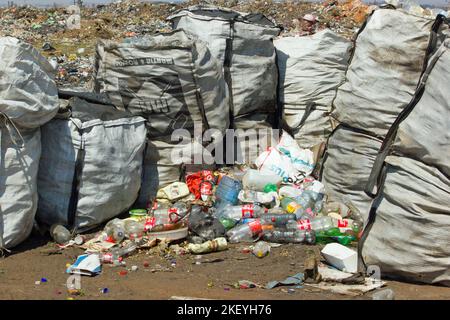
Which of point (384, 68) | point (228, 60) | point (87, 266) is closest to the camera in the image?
point (87, 266)

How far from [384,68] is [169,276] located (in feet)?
6.59

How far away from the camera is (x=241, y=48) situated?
5.04 m

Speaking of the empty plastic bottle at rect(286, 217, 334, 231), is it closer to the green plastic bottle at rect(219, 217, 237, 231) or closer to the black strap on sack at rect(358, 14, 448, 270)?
the green plastic bottle at rect(219, 217, 237, 231)

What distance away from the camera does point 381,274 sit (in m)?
3.48

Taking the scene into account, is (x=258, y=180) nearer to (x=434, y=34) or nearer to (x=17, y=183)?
(x=434, y=34)

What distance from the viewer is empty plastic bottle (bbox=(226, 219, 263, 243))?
4.05m

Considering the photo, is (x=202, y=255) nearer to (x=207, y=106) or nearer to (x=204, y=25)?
(x=207, y=106)

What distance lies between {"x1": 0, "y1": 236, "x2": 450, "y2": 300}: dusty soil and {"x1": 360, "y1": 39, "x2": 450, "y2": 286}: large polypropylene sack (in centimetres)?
14

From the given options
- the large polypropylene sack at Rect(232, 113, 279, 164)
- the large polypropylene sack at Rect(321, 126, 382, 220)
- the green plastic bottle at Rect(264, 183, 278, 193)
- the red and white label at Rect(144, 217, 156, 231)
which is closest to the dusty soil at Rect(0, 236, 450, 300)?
the red and white label at Rect(144, 217, 156, 231)

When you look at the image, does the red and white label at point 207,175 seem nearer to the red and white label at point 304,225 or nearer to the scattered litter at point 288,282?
the red and white label at point 304,225

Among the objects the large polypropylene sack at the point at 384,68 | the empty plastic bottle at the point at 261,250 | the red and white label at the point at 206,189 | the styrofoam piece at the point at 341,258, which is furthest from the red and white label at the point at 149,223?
the large polypropylene sack at the point at 384,68

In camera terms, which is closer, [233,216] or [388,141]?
[388,141]

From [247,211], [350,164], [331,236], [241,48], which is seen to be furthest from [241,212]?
[241,48]

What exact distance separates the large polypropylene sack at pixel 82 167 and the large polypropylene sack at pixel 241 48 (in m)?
1.20
